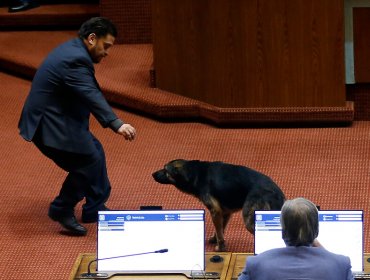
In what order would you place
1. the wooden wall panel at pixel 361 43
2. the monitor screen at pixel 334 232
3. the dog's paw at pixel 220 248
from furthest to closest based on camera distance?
the wooden wall panel at pixel 361 43 → the dog's paw at pixel 220 248 → the monitor screen at pixel 334 232

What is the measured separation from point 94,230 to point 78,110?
73 centimetres

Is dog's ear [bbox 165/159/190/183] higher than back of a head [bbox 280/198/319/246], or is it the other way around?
back of a head [bbox 280/198/319/246]

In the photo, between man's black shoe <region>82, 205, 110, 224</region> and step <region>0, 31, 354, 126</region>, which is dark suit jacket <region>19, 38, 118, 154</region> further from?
step <region>0, 31, 354, 126</region>

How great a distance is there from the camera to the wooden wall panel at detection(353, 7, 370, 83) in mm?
8539

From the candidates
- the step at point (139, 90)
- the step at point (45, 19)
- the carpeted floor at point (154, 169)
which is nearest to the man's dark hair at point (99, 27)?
the carpeted floor at point (154, 169)

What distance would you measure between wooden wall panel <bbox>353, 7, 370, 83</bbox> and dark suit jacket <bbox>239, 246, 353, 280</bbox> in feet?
15.3

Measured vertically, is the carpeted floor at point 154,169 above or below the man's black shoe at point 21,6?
below

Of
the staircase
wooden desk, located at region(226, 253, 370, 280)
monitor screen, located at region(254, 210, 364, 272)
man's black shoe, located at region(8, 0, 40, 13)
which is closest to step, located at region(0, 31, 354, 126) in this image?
the staircase

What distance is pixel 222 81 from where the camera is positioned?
8.71 metres

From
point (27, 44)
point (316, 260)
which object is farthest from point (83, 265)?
point (27, 44)

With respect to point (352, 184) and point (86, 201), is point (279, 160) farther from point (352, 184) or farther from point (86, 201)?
point (86, 201)

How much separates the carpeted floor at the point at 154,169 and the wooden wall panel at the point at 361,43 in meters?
0.37

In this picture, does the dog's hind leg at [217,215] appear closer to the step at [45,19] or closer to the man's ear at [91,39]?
the man's ear at [91,39]

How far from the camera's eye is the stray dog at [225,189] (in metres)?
6.25
